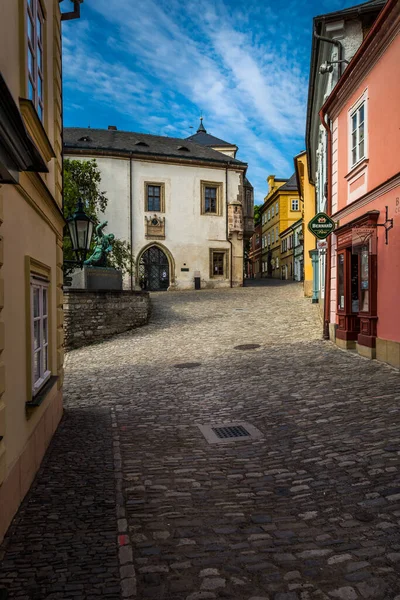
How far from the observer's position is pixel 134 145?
33.1 m

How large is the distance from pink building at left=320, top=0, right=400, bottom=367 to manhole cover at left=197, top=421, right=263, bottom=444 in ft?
15.1

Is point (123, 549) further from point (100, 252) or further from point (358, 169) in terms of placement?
point (100, 252)

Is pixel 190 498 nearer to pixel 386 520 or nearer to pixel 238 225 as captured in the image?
pixel 386 520

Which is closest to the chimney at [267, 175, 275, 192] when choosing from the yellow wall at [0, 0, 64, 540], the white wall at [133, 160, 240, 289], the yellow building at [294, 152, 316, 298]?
the white wall at [133, 160, 240, 289]

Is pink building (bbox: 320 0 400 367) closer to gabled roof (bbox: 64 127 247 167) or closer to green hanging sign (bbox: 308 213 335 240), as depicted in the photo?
green hanging sign (bbox: 308 213 335 240)

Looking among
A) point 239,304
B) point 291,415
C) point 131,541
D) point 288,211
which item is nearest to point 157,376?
point 291,415

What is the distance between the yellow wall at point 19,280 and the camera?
361 centimetres

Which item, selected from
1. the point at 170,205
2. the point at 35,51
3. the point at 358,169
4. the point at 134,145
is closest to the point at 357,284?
the point at 358,169

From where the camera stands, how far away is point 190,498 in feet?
13.6

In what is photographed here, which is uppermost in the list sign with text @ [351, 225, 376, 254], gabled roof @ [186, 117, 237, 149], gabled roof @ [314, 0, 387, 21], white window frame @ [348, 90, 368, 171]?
gabled roof @ [186, 117, 237, 149]

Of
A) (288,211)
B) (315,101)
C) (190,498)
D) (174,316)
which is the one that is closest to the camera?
(190,498)

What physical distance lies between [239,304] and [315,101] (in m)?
9.79

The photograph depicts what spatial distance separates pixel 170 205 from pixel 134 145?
16.7ft

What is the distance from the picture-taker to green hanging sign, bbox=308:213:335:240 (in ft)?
40.7
